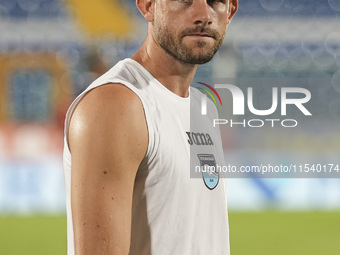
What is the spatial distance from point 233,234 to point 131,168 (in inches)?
215

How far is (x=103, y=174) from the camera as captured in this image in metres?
1.15

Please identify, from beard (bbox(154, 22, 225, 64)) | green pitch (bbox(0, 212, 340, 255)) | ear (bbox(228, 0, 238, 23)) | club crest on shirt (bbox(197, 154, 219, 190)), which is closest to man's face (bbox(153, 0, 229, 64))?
beard (bbox(154, 22, 225, 64))

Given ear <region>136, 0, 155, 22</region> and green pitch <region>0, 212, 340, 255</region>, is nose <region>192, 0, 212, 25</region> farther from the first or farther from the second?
green pitch <region>0, 212, 340, 255</region>

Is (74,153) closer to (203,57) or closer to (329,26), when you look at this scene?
(203,57)

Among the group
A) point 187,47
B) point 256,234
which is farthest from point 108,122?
point 256,234

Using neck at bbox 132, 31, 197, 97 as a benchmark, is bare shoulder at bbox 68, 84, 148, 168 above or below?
below

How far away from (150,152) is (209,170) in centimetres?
27

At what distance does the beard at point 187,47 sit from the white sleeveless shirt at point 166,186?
3.0 inches

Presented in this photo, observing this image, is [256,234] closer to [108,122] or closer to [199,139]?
[199,139]

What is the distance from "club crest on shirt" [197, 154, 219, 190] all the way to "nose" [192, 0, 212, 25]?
30 centimetres

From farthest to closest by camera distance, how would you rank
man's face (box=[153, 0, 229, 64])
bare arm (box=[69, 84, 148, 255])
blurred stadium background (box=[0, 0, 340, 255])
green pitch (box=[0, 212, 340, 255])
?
blurred stadium background (box=[0, 0, 340, 255]), green pitch (box=[0, 212, 340, 255]), man's face (box=[153, 0, 229, 64]), bare arm (box=[69, 84, 148, 255])

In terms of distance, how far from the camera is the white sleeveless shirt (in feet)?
Result: 4.09

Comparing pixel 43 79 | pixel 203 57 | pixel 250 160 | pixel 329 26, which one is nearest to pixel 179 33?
pixel 203 57

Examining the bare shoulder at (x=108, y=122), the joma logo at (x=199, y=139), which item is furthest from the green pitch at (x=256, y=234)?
the bare shoulder at (x=108, y=122)
